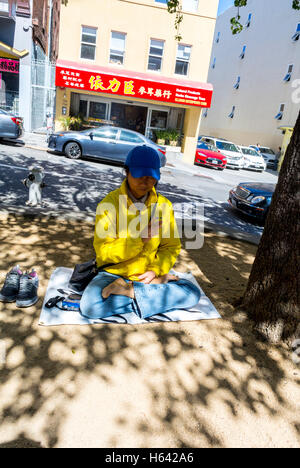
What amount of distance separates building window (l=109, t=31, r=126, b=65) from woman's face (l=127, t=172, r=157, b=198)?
1713cm

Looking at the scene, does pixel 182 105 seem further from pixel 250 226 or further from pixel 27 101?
pixel 250 226

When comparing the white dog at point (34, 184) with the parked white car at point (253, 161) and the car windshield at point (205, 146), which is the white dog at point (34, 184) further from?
the parked white car at point (253, 161)

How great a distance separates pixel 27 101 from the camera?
17453mm

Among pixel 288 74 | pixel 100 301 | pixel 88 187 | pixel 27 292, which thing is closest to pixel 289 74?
pixel 288 74

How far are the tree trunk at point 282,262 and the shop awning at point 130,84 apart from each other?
15.4 metres

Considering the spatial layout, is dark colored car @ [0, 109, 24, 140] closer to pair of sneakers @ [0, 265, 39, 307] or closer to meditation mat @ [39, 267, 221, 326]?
meditation mat @ [39, 267, 221, 326]

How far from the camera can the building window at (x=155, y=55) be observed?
17.5m

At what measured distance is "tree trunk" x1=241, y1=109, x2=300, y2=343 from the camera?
2932 millimetres

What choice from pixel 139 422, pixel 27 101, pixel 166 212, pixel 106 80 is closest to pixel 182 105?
pixel 106 80

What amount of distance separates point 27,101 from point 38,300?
17.0m

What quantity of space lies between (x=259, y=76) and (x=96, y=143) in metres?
23.8

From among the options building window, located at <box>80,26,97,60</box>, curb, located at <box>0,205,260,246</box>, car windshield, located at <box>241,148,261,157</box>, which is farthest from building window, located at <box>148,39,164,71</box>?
curb, located at <box>0,205,260,246</box>

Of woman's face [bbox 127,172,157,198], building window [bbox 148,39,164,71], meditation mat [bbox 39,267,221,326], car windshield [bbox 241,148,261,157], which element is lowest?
meditation mat [bbox 39,267,221,326]

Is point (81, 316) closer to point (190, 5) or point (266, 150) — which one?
point (190, 5)
